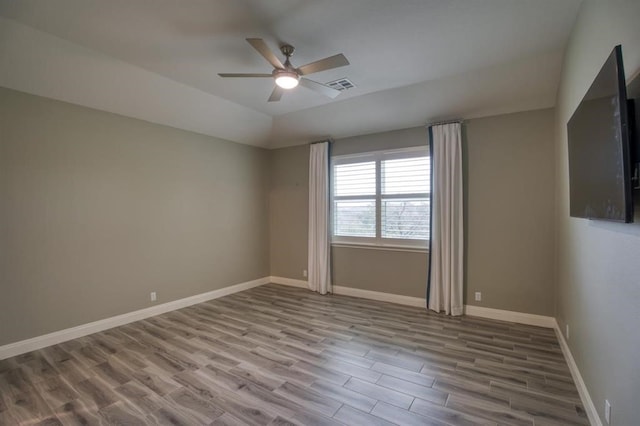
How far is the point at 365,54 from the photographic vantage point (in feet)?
10.4

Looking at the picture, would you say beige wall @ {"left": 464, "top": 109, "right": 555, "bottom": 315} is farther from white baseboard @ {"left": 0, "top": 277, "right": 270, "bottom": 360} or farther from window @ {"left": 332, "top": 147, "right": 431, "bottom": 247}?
white baseboard @ {"left": 0, "top": 277, "right": 270, "bottom": 360}

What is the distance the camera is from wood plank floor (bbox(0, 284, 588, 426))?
2.19 meters

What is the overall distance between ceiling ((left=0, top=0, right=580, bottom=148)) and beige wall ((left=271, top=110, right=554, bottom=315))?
0.30m

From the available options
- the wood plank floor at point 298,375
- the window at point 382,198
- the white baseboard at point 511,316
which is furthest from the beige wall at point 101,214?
the white baseboard at point 511,316

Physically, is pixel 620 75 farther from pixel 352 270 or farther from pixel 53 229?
pixel 53 229

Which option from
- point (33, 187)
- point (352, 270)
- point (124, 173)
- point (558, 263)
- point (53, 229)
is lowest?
point (352, 270)

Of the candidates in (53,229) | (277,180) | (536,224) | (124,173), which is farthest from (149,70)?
(536,224)

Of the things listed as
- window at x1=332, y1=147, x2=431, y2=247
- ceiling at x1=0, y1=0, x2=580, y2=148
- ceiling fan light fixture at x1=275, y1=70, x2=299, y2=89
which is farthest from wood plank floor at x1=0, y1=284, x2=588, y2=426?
ceiling at x1=0, y1=0, x2=580, y2=148

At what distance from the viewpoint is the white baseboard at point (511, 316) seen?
376 centimetres

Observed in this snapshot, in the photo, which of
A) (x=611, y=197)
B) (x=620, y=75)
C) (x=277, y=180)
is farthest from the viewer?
(x=277, y=180)

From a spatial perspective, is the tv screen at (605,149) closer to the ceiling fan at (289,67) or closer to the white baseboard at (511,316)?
the ceiling fan at (289,67)

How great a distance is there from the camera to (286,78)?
9.31 feet

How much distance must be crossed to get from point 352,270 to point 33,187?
14.5ft

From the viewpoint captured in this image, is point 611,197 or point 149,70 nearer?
point 611,197
